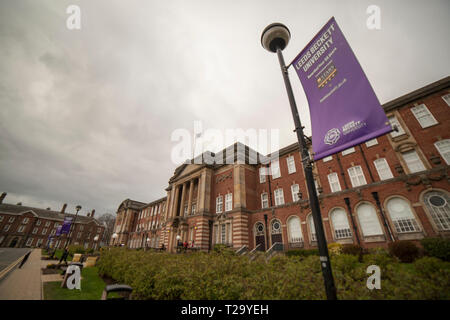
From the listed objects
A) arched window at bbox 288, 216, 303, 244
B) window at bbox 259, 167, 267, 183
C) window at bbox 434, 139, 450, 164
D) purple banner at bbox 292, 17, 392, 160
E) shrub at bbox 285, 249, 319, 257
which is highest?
window at bbox 259, 167, 267, 183

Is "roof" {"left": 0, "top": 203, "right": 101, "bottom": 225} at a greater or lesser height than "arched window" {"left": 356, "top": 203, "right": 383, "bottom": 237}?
greater

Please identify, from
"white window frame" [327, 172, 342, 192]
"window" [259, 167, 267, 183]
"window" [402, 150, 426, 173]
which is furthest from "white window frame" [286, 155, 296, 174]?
"window" [402, 150, 426, 173]

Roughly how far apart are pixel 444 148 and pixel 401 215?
6.38 meters

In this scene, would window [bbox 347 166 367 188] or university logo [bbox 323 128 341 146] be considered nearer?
university logo [bbox 323 128 341 146]

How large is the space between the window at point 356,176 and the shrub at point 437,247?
6301 mm

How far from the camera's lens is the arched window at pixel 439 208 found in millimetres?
12945

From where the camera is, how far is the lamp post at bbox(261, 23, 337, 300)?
11.1 ft

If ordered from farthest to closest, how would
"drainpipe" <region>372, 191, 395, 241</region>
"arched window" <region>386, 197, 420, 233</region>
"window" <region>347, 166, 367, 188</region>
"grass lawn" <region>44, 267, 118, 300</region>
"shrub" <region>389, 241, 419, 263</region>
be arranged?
"window" <region>347, 166, 367, 188</region>, "drainpipe" <region>372, 191, 395, 241</region>, "arched window" <region>386, 197, 420, 233</region>, "shrub" <region>389, 241, 419, 263</region>, "grass lawn" <region>44, 267, 118, 300</region>

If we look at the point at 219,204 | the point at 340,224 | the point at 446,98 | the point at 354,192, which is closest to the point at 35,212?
the point at 219,204

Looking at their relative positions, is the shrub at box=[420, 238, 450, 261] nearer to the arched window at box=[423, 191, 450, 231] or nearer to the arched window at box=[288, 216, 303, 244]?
the arched window at box=[423, 191, 450, 231]

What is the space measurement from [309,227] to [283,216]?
313 cm

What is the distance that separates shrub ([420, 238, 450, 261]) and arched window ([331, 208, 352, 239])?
5.14 metres
